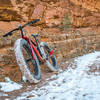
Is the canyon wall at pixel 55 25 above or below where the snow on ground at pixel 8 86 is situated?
above

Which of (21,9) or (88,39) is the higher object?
(21,9)

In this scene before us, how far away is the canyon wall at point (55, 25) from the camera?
165 inches

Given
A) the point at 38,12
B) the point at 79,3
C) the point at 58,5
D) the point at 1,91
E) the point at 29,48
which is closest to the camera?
the point at 1,91

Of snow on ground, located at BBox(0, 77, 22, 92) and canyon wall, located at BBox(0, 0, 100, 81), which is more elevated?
canyon wall, located at BBox(0, 0, 100, 81)

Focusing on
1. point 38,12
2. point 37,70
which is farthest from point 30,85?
point 38,12

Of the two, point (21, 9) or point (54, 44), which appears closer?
point (21, 9)

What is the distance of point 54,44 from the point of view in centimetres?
714

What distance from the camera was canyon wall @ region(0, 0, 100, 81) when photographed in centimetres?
418

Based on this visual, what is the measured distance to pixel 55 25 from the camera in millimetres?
9016

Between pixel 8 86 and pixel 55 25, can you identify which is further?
pixel 55 25

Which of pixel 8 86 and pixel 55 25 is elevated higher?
pixel 55 25

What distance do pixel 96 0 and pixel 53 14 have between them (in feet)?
24.2

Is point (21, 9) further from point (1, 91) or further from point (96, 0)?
point (96, 0)

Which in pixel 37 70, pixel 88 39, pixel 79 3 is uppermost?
pixel 79 3
